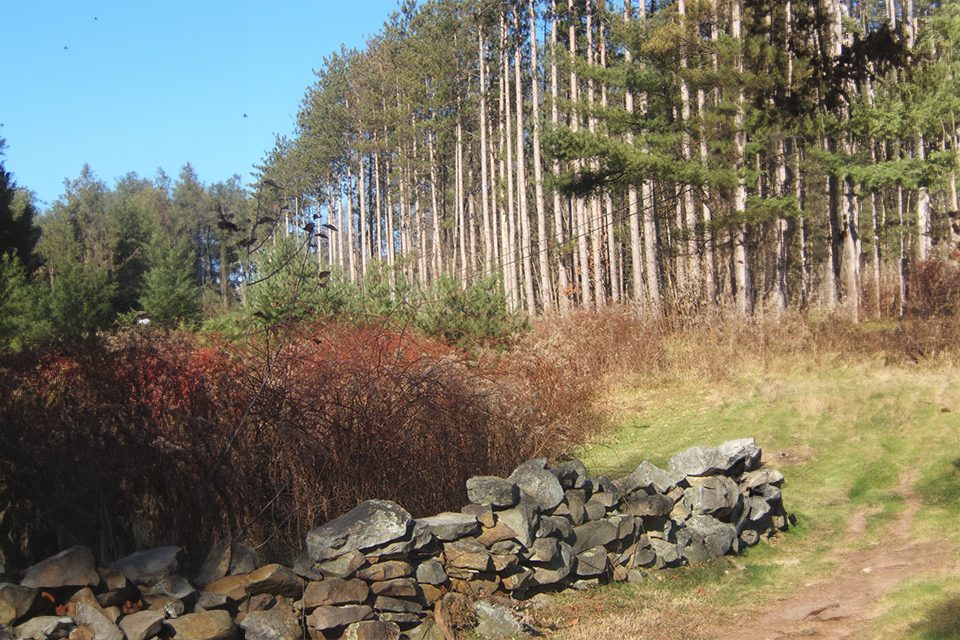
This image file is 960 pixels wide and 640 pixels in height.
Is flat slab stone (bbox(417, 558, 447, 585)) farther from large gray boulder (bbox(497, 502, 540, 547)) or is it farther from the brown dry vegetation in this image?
the brown dry vegetation

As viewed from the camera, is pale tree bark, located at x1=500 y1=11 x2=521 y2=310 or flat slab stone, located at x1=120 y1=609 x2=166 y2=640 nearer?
flat slab stone, located at x1=120 y1=609 x2=166 y2=640

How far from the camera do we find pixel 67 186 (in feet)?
314

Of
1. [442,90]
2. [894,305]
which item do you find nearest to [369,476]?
[894,305]

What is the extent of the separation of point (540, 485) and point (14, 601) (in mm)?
3886

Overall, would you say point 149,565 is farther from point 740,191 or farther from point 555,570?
point 740,191

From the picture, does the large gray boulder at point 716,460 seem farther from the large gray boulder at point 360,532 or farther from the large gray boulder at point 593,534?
the large gray boulder at point 360,532

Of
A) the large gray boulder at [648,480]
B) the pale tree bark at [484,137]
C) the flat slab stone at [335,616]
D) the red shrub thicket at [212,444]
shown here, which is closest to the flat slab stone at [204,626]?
the flat slab stone at [335,616]

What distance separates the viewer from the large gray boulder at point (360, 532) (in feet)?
19.9

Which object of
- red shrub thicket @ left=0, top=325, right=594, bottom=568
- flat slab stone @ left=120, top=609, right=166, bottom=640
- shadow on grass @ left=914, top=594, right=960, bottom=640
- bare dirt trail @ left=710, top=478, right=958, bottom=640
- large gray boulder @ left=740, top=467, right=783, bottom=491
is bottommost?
bare dirt trail @ left=710, top=478, right=958, bottom=640

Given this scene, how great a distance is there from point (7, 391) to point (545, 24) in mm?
33123

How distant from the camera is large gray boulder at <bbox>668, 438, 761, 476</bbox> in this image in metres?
8.96

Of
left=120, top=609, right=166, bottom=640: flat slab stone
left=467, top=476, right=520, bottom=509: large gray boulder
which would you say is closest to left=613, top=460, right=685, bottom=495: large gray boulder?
left=467, top=476, right=520, bottom=509: large gray boulder

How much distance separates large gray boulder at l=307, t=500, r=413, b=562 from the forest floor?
Answer: 135cm

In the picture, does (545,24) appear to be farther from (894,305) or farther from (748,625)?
(748,625)
